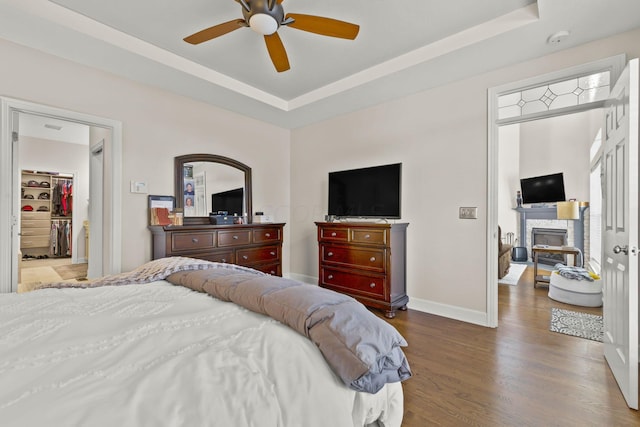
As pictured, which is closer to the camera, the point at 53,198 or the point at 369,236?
the point at 369,236

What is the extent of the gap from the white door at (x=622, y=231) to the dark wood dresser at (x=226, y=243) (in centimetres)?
332

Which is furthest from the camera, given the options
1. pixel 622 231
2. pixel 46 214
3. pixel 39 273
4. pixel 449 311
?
pixel 46 214

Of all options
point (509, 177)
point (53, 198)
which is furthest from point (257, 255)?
point (509, 177)

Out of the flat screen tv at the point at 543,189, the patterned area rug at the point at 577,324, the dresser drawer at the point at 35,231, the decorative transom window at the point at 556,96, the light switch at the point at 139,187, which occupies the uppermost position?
the decorative transom window at the point at 556,96

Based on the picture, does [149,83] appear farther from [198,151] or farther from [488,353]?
[488,353]

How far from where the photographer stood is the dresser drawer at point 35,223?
243 inches

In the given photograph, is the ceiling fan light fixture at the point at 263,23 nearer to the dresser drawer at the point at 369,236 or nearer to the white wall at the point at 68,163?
the dresser drawer at the point at 369,236

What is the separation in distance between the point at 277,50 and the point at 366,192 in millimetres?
1940

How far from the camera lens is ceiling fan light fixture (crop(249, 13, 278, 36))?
1.91 metres

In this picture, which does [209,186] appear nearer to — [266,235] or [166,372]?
[266,235]

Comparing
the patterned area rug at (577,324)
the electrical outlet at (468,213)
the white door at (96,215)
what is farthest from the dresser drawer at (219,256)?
the patterned area rug at (577,324)

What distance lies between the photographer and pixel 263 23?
6.42 feet

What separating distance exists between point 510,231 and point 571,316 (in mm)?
4161

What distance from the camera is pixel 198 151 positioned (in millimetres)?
3641
